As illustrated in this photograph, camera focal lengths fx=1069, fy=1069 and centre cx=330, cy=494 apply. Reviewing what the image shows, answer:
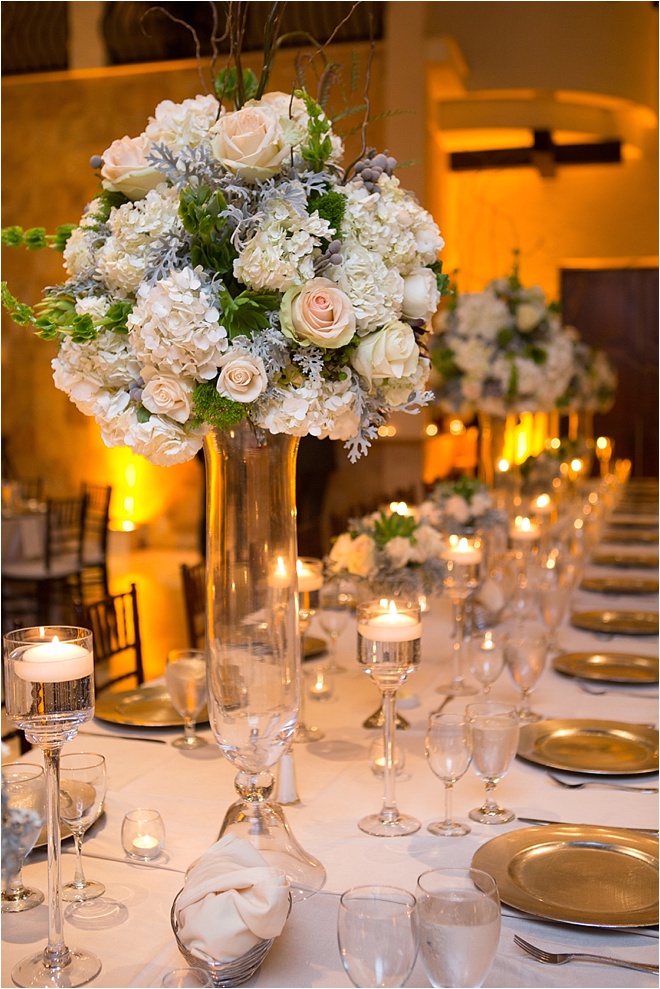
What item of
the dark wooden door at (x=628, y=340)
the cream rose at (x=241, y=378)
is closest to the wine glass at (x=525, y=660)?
the cream rose at (x=241, y=378)

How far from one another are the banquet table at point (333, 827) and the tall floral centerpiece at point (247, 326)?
151mm

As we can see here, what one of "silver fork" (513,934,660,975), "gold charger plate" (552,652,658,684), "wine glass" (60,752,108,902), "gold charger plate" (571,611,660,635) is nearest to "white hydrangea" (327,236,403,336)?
"wine glass" (60,752,108,902)

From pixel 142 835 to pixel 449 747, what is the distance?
18.7 inches

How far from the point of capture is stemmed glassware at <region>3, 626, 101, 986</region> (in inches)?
49.1

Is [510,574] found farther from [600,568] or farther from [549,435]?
[549,435]

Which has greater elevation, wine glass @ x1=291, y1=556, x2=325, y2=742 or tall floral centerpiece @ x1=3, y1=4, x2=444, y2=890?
tall floral centerpiece @ x1=3, y1=4, x2=444, y2=890

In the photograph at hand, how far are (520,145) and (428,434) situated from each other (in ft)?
13.9

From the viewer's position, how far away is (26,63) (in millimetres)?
9234

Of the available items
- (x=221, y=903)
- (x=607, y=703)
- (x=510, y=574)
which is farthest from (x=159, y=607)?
(x=221, y=903)

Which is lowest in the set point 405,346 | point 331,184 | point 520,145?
point 405,346

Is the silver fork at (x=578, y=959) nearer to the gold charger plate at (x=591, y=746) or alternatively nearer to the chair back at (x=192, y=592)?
the gold charger plate at (x=591, y=746)

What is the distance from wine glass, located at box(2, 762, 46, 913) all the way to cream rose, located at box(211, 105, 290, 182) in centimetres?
85

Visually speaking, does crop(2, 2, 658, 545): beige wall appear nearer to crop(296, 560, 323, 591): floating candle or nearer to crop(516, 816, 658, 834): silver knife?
crop(296, 560, 323, 591): floating candle

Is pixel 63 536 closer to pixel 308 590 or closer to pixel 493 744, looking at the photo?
pixel 308 590
